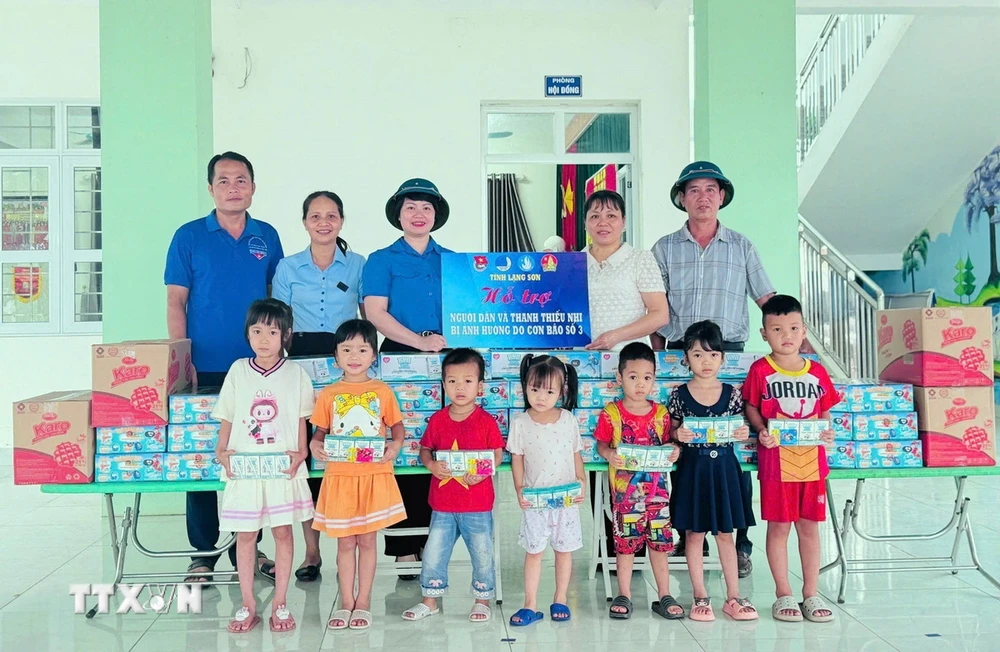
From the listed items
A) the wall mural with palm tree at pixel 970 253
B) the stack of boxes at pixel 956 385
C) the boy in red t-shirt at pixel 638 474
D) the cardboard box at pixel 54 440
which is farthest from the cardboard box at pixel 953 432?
the wall mural with palm tree at pixel 970 253

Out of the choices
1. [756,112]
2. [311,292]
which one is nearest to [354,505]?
[311,292]

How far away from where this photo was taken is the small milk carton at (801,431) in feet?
11.1

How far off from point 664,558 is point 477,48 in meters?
5.99

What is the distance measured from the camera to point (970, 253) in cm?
1000

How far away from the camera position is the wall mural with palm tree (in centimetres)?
959

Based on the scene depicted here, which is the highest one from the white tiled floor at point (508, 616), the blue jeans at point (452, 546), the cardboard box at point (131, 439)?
the cardboard box at point (131, 439)

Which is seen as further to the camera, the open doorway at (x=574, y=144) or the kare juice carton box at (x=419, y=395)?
the open doorway at (x=574, y=144)

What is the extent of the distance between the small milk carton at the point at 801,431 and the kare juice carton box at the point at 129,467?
2398 mm

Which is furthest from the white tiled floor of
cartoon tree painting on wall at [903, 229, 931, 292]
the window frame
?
cartoon tree painting on wall at [903, 229, 931, 292]

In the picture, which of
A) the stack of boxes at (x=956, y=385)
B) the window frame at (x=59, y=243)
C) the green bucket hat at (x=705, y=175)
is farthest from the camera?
the window frame at (x=59, y=243)

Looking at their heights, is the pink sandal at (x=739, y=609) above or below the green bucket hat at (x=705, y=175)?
below

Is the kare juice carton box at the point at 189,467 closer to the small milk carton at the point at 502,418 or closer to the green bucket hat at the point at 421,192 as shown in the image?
the small milk carton at the point at 502,418

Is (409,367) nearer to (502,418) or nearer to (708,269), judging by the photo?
(502,418)

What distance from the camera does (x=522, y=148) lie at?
8516mm
